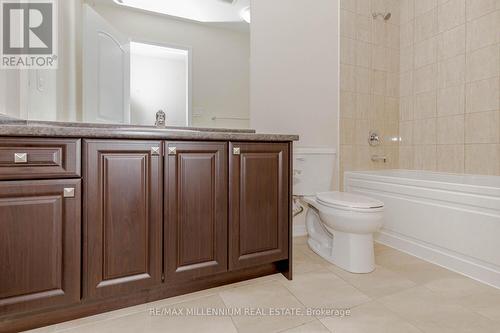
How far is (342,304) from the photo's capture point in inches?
52.0

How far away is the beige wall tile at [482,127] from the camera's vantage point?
6.85ft

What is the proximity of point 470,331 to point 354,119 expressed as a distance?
1810mm

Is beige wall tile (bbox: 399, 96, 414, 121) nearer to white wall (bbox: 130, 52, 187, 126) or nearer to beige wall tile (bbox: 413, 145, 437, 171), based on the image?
beige wall tile (bbox: 413, 145, 437, 171)

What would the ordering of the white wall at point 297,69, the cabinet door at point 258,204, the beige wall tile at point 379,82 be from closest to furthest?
the cabinet door at point 258,204 → the white wall at point 297,69 → the beige wall tile at point 379,82

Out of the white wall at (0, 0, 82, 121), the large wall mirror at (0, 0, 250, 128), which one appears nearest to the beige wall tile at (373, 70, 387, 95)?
the large wall mirror at (0, 0, 250, 128)

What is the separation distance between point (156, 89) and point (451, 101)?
8.28 feet

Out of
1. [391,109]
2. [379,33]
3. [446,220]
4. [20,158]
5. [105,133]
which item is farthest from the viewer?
[391,109]

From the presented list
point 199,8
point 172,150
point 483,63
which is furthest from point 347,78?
point 172,150

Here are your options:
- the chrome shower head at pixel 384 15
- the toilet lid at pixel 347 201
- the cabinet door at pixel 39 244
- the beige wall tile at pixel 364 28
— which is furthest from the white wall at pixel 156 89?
the chrome shower head at pixel 384 15

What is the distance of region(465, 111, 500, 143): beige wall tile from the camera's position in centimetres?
209

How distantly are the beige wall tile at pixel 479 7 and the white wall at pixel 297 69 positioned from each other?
107 centimetres

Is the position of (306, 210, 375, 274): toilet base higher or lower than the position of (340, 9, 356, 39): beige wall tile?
lower

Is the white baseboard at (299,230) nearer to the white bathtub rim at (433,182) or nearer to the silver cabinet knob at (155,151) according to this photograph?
the white bathtub rim at (433,182)

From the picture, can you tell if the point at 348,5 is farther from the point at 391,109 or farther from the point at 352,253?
the point at 352,253
